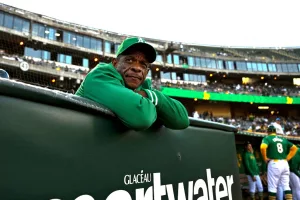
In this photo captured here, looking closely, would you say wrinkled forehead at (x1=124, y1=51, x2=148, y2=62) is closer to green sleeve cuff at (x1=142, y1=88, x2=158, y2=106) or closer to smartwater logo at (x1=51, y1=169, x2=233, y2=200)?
green sleeve cuff at (x1=142, y1=88, x2=158, y2=106)

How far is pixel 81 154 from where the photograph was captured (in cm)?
77

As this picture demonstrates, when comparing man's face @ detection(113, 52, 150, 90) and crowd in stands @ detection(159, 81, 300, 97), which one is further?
crowd in stands @ detection(159, 81, 300, 97)

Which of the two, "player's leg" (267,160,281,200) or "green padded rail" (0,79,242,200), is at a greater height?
"green padded rail" (0,79,242,200)

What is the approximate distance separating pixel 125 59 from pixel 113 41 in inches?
1002

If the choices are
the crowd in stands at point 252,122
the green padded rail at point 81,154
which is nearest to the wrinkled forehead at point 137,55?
the green padded rail at point 81,154

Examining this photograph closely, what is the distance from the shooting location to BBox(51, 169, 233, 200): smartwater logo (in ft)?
2.95

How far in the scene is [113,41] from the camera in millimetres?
25781

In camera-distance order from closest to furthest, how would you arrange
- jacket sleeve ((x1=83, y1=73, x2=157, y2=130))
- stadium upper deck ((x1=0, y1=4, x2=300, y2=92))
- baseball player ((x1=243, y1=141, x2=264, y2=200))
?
jacket sleeve ((x1=83, y1=73, x2=157, y2=130)) → baseball player ((x1=243, y1=141, x2=264, y2=200)) → stadium upper deck ((x1=0, y1=4, x2=300, y2=92))

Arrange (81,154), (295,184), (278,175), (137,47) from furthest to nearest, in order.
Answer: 1. (295,184)
2. (278,175)
3. (137,47)
4. (81,154)

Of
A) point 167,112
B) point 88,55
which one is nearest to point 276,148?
point 167,112

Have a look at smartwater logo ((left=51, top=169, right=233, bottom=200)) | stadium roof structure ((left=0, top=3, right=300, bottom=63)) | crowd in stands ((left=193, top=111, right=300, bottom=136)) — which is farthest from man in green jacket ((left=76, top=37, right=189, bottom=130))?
crowd in stands ((left=193, top=111, right=300, bottom=136))

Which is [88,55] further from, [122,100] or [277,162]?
[122,100]

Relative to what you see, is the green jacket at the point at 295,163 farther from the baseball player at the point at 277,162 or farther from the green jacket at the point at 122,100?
the green jacket at the point at 122,100

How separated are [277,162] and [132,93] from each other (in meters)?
5.09
